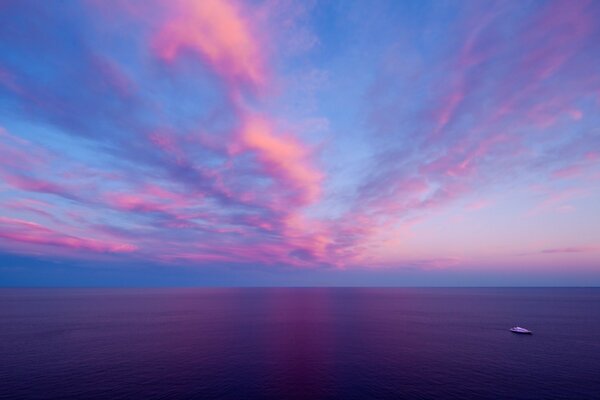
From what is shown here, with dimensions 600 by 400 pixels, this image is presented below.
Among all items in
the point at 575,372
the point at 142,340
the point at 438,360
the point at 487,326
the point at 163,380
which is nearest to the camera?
the point at 163,380

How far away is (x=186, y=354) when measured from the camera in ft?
281

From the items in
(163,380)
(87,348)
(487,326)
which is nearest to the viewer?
(163,380)

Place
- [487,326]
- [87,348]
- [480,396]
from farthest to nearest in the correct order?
[487,326] < [87,348] < [480,396]

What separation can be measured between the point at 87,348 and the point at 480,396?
103044mm

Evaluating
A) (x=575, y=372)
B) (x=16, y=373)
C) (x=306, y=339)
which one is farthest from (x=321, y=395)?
(x=16, y=373)

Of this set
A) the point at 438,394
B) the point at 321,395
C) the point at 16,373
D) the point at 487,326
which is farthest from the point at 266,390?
the point at 487,326

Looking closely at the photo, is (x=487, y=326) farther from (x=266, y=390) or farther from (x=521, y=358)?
(x=266, y=390)

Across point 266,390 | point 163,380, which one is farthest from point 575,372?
point 163,380

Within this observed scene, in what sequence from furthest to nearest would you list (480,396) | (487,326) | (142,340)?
(487,326) < (142,340) < (480,396)

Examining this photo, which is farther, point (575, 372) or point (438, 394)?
point (575, 372)

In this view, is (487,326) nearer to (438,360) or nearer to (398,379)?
(438,360)

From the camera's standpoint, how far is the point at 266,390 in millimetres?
60469

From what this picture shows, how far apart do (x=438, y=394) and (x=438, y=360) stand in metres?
25.9

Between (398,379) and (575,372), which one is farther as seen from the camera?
(575,372)
